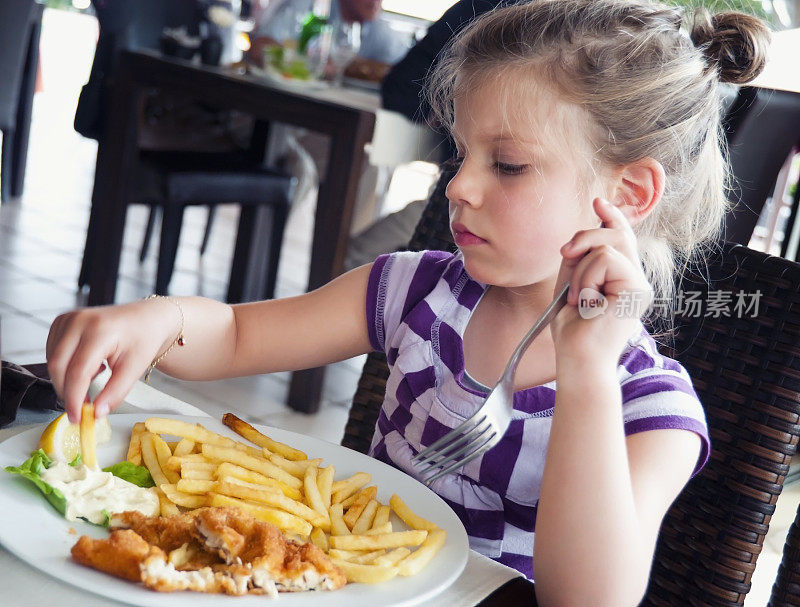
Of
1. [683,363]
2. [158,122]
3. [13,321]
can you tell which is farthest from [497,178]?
[158,122]

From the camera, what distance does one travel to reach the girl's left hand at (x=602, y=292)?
2.69 ft

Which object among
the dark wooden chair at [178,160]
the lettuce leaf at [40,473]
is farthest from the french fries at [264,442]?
the dark wooden chair at [178,160]

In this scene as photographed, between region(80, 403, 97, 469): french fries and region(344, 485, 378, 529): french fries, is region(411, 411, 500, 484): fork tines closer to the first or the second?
region(344, 485, 378, 529): french fries

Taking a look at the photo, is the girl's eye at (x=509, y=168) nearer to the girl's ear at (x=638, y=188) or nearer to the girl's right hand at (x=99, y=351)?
the girl's ear at (x=638, y=188)

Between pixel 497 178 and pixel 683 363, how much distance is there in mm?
319

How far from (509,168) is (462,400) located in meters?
0.29

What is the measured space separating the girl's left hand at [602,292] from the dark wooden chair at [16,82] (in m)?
3.21

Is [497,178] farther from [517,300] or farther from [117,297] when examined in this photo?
[117,297]

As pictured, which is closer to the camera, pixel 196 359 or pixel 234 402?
pixel 196 359

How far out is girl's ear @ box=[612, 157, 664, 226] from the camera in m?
1.10

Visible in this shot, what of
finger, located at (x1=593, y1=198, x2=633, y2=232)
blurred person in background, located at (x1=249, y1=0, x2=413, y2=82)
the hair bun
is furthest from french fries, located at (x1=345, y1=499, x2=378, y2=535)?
blurred person in background, located at (x1=249, y1=0, x2=413, y2=82)

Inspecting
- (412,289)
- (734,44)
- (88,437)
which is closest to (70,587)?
(88,437)

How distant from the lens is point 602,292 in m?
0.84

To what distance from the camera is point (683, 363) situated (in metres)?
1.08
